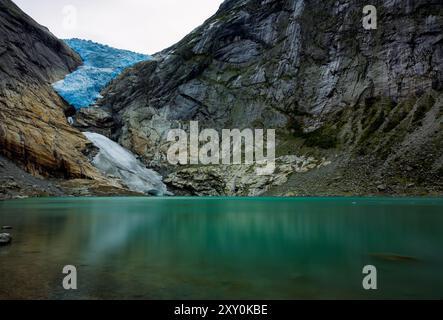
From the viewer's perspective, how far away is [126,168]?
94.6 metres

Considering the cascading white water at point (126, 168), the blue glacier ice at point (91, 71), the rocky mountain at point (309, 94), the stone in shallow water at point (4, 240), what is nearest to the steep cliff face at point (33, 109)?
the blue glacier ice at point (91, 71)

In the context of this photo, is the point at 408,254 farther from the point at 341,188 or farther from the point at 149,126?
the point at 149,126

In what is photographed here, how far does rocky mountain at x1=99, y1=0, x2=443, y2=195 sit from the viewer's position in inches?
2899

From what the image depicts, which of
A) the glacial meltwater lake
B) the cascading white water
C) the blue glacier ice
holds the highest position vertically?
the blue glacier ice

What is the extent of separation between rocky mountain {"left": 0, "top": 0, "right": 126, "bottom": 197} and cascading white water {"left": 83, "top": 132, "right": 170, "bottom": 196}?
15.3 feet

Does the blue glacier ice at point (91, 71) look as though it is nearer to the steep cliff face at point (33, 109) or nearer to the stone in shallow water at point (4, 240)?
the steep cliff face at point (33, 109)

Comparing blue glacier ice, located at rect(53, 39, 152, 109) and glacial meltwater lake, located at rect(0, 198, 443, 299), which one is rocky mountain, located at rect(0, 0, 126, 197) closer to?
blue glacier ice, located at rect(53, 39, 152, 109)

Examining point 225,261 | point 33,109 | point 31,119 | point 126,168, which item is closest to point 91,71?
point 33,109

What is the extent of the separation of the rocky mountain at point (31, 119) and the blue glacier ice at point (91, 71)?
4.17 meters

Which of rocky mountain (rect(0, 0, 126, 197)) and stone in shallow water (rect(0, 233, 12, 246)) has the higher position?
rocky mountain (rect(0, 0, 126, 197))

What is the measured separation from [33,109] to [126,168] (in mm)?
26569

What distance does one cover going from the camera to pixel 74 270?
37.6 feet

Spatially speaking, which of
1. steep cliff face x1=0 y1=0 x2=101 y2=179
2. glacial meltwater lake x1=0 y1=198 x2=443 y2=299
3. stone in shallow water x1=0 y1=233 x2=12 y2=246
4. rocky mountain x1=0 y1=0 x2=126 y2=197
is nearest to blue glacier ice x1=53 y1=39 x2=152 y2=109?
rocky mountain x1=0 y1=0 x2=126 y2=197

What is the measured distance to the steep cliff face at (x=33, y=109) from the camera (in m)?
78.1
